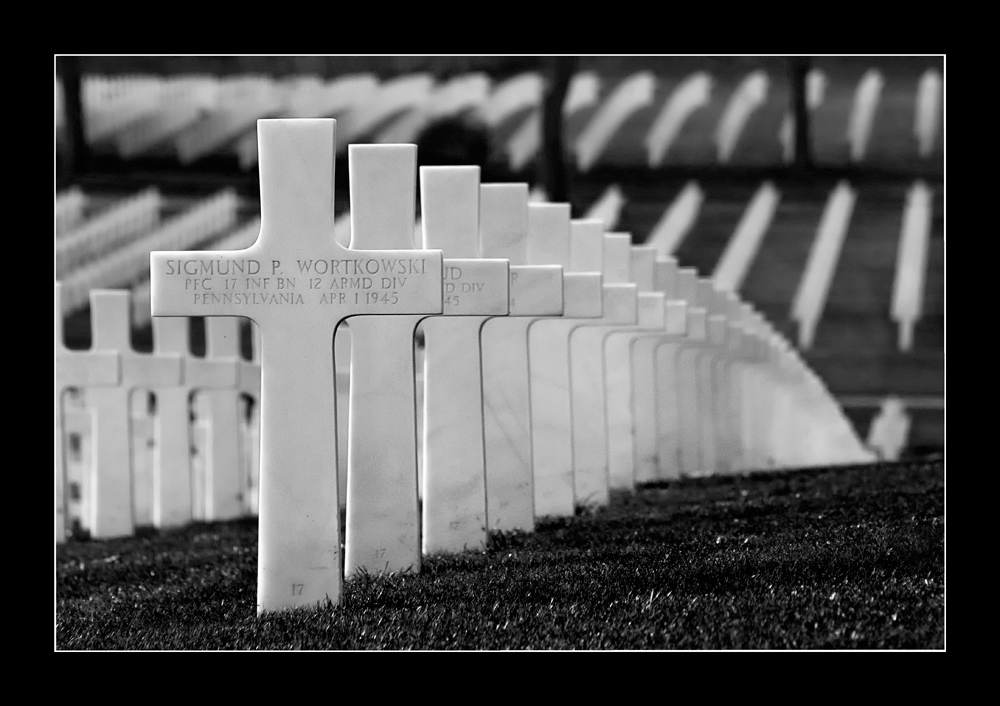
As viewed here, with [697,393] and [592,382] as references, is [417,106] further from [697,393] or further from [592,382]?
[592,382]

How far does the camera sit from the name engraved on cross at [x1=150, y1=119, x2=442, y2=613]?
7.29 metres

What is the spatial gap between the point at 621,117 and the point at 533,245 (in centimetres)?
1363

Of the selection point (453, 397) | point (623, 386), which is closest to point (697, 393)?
point (623, 386)

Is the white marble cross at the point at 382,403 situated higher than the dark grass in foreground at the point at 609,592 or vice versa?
the white marble cross at the point at 382,403

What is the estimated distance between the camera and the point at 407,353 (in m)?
8.27

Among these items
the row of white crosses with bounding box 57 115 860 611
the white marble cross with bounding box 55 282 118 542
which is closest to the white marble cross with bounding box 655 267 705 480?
the row of white crosses with bounding box 57 115 860 611

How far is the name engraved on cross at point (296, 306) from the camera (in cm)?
729

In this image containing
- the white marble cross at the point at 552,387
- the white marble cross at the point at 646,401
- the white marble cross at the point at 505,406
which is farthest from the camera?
the white marble cross at the point at 646,401

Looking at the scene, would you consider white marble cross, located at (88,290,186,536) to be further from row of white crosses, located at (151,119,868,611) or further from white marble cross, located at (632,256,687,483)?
row of white crosses, located at (151,119,868,611)

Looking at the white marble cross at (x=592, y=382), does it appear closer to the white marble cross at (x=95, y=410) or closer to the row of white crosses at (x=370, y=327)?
the row of white crosses at (x=370, y=327)

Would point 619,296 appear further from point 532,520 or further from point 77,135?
point 77,135

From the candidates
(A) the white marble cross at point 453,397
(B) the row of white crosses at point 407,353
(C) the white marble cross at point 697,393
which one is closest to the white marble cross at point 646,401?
(B) the row of white crosses at point 407,353

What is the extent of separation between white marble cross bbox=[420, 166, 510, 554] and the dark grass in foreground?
0.27 m

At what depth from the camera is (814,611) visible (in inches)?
281
